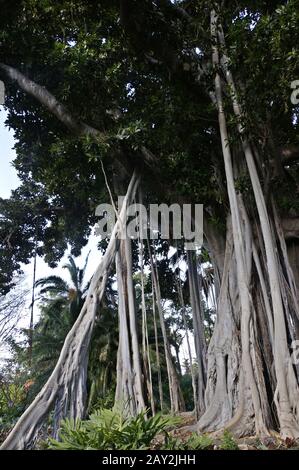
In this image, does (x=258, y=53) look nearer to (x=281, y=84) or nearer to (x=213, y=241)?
(x=281, y=84)

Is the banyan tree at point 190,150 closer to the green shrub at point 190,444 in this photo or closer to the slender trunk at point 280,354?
the slender trunk at point 280,354

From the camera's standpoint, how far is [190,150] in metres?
5.29

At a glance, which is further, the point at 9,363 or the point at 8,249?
the point at 9,363

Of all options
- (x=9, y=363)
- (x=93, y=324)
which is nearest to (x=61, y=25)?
(x=93, y=324)

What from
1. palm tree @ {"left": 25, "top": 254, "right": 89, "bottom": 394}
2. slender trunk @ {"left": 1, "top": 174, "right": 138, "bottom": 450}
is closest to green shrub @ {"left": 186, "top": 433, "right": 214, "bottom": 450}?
slender trunk @ {"left": 1, "top": 174, "right": 138, "bottom": 450}

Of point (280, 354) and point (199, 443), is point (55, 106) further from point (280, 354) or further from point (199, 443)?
point (199, 443)

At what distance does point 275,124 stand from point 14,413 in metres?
9.47

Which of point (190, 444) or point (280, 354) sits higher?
point (280, 354)

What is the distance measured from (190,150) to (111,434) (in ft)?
12.3

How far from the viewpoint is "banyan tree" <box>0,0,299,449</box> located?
3701 millimetres

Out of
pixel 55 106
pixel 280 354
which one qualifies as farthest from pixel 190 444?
pixel 55 106

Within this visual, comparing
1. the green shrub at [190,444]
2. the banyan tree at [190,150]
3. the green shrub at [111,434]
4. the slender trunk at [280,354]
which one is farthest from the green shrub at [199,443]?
the slender trunk at [280,354]

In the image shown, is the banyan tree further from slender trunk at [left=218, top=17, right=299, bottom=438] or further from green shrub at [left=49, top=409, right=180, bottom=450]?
green shrub at [left=49, top=409, right=180, bottom=450]

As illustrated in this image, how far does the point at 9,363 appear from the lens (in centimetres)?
1366
